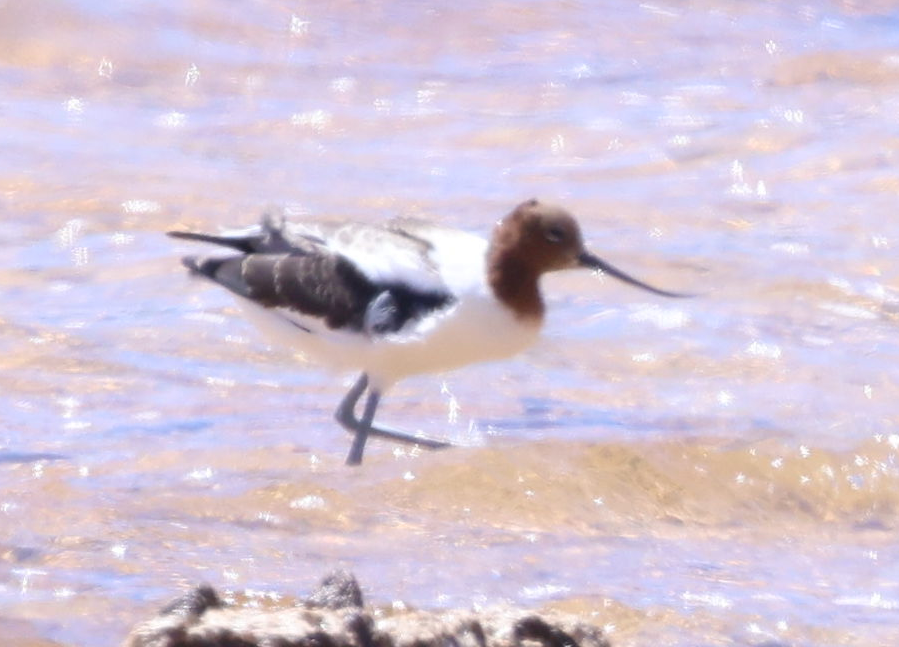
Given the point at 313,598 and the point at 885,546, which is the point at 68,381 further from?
the point at 313,598

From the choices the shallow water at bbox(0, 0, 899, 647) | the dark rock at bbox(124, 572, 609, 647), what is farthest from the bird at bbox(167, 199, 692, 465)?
the dark rock at bbox(124, 572, 609, 647)

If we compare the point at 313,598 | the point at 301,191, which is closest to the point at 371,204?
the point at 301,191

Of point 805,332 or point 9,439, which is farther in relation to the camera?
point 805,332

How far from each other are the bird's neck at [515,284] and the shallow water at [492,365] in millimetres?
472

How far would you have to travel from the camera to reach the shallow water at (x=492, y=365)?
17.2ft

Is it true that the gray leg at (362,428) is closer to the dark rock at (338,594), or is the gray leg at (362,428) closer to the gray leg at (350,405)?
the gray leg at (350,405)

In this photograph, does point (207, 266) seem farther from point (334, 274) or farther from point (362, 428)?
point (362, 428)

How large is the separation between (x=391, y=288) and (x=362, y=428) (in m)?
0.54

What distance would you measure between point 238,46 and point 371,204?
3.99m

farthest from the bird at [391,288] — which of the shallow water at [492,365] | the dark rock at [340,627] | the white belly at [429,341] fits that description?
the dark rock at [340,627]

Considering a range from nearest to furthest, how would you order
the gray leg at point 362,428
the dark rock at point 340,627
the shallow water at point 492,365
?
the dark rock at point 340,627 → the shallow water at point 492,365 → the gray leg at point 362,428

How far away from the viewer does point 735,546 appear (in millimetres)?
5582

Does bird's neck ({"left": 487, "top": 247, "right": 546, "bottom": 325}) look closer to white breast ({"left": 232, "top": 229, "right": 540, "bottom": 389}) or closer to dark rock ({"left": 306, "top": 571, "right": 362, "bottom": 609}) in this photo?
white breast ({"left": 232, "top": 229, "right": 540, "bottom": 389})

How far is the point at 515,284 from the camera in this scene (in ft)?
20.8
